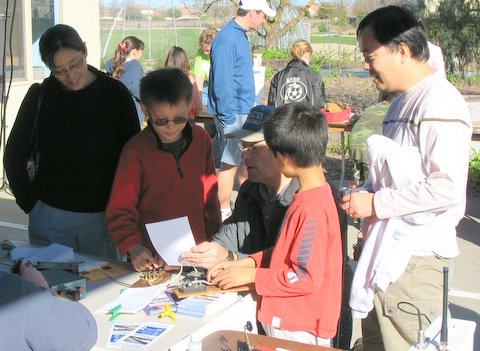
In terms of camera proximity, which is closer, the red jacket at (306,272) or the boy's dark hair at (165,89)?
the red jacket at (306,272)

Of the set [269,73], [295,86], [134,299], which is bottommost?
[269,73]

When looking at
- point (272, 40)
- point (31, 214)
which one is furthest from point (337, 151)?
point (272, 40)

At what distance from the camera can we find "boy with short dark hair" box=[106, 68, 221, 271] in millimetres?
2805

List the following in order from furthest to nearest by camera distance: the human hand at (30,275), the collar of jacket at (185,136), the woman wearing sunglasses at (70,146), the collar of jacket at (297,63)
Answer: the collar of jacket at (297,63) < the woman wearing sunglasses at (70,146) < the collar of jacket at (185,136) < the human hand at (30,275)

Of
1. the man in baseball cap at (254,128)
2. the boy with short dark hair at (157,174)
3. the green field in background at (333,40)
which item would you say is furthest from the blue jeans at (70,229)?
the green field in background at (333,40)

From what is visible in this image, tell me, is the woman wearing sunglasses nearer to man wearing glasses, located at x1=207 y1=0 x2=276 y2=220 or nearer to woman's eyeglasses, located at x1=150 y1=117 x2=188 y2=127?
woman's eyeglasses, located at x1=150 y1=117 x2=188 y2=127

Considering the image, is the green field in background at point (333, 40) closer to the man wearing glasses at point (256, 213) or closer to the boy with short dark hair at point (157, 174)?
the boy with short dark hair at point (157, 174)

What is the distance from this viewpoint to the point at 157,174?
9.48 ft

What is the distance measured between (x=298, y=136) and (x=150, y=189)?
836mm

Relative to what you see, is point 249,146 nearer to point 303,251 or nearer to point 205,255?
point 205,255

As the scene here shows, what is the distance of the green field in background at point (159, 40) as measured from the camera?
2269 cm

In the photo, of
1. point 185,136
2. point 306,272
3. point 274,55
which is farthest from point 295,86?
point 274,55

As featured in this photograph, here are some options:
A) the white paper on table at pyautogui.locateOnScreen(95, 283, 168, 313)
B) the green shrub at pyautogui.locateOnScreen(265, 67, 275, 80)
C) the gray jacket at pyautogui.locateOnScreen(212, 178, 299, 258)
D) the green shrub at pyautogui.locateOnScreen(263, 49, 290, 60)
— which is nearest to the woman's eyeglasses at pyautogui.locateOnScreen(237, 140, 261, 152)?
the gray jacket at pyautogui.locateOnScreen(212, 178, 299, 258)

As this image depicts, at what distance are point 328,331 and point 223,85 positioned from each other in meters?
3.98
